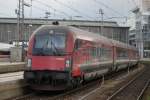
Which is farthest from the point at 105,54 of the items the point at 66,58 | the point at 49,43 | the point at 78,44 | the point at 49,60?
the point at 49,60

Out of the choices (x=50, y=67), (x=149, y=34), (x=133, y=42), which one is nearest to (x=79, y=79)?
Answer: (x=50, y=67)

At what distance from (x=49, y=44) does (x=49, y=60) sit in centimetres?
88

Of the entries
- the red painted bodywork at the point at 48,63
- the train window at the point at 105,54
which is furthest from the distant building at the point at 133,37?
the red painted bodywork at the point at 48,63

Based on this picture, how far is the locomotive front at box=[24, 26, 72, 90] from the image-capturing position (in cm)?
1680

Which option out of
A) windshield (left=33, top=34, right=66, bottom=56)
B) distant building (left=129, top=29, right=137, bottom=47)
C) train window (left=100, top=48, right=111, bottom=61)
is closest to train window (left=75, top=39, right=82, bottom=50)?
windshield (left=33, top=34, right=66, bottom=56)

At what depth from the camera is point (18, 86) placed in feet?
55.9

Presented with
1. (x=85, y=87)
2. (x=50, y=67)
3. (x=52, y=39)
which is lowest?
(x=85, y=87)

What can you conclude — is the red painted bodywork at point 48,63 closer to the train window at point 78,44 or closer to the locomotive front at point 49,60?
the locomotive front at point 49,60

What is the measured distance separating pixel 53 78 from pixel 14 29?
305 feet

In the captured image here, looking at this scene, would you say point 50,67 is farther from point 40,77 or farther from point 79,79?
point 79,79

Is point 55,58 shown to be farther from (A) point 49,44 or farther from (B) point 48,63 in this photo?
(A) point 49,44

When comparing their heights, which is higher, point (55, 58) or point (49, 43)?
point (49, 43)

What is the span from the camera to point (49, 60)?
671 inches

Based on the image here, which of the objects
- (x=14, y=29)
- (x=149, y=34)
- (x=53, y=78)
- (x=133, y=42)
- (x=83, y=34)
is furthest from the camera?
(x=133, y=42)
